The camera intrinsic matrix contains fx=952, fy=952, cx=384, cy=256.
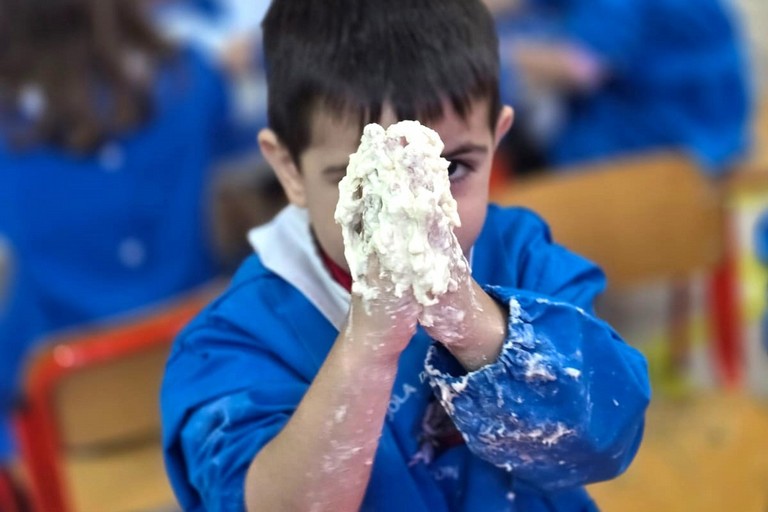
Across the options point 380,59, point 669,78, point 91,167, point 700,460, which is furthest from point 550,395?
point 669,78

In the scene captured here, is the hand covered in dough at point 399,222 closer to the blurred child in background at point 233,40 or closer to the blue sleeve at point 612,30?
the blurred child in background at point 233,40

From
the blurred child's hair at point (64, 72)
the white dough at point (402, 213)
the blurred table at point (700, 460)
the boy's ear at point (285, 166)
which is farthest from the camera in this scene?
the blurred child's hair at point (64, 72)

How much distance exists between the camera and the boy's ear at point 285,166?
83 cm

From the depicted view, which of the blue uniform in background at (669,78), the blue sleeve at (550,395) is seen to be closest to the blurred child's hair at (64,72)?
the blue uniform in background at (669,78)

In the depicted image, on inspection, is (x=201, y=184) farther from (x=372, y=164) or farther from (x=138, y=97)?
(x=372, y=164)

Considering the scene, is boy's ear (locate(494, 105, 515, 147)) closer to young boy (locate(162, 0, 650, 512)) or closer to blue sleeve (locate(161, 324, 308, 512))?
young boy (locate(162, 0, 650, 512))

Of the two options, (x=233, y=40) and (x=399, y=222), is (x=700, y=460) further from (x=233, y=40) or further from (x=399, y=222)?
(x=233, y=40)

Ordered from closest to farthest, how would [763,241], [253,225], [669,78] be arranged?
[253,225]
[763,241]
[669,78]

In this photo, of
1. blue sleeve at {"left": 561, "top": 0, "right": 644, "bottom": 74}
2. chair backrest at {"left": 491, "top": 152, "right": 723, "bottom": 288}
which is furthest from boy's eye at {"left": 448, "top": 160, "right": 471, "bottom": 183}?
blue sleeve at {"left": 561, "top": 0, "right": 644, "bottom": 74}

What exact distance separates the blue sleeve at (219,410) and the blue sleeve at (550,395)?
0.14 m

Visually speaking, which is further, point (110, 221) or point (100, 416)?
point (110, 221)

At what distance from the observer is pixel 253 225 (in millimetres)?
1914

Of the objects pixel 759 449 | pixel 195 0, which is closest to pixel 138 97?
pixel 195 0

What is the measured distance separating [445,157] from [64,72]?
1182mm
